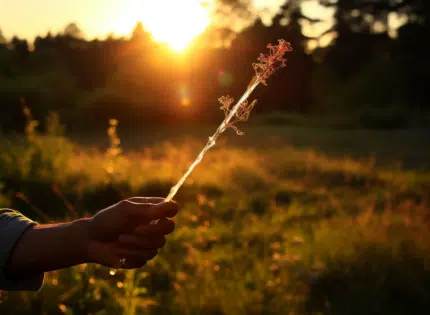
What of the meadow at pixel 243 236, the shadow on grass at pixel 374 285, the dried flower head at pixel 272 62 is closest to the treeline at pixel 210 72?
the meadow at pixel 243 236

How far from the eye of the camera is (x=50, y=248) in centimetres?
93

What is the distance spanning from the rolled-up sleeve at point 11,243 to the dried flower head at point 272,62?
59 centimetres

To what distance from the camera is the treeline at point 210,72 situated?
69.1 ft

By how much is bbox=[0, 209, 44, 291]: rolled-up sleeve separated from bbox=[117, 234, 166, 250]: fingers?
238 mm

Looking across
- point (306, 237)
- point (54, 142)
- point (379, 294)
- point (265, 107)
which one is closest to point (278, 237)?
point (306, 237)

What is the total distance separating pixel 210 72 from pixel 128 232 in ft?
69.6

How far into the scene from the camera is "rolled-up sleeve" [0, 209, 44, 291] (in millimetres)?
936

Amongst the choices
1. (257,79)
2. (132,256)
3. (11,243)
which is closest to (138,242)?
(132,256)

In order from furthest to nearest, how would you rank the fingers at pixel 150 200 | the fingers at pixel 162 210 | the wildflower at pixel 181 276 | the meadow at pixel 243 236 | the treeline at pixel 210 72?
the treeline at pixel 210 72
the wildflower at pixel 181 276
the meadow at pixel 243 236
the fingers at pixel 150 200
the fingers at pixel 162 210

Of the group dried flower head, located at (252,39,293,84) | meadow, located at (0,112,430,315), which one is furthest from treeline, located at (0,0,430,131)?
dried flower head, located at (252,39,293,84)

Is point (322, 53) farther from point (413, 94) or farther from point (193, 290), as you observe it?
point (193, 290)

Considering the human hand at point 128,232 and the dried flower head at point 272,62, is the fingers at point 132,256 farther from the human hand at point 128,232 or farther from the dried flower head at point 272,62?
the dried flower head at point 272,62

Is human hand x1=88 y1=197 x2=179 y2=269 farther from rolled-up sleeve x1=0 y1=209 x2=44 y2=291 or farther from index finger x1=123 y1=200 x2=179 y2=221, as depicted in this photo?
rolled-up sleeve x1=0 y1=209 x2=44 y2=291

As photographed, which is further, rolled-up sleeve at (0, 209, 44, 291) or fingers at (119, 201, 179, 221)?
rolled-up sleeve at (0, 209, 44, 291)
